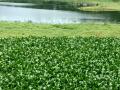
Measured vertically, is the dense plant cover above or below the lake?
above

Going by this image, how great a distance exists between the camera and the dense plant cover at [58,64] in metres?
24.3

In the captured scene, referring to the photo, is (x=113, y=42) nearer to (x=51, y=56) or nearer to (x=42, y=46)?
(x=42, y=46)

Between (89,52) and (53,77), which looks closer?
(53,77)

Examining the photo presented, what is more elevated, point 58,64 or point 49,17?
point 58,64

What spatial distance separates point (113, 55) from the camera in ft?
113

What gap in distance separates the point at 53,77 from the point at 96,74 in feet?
11.2

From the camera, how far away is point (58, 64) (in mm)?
29562

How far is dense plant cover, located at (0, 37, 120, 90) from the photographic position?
24297mm

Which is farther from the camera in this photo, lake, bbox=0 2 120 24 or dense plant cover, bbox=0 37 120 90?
lake, bbox=0 2 120 24

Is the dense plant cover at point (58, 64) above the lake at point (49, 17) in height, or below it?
above

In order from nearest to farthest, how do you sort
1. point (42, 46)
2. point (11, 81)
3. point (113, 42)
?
point (11, 81)
point (42, 46)
point (113, 42)

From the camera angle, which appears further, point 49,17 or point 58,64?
point 49,17

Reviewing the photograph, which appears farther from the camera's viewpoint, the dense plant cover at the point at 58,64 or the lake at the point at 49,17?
the lake at the point at 49,17

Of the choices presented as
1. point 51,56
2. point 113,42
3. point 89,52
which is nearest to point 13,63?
point 51,56
